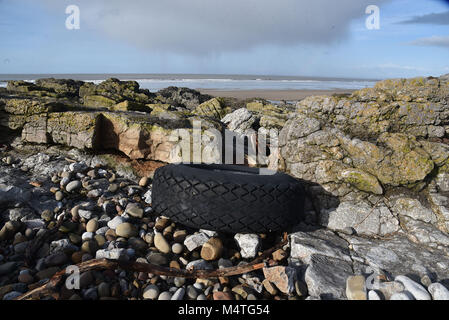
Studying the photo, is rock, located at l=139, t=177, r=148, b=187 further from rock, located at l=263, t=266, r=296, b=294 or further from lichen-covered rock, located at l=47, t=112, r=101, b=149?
rock, located at l=263, t=266, r=296, b=294

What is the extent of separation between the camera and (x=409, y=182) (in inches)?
139

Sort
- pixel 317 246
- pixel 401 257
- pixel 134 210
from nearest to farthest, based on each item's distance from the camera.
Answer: pixel 401 257 → pixel 317 246 → pixel 134 210

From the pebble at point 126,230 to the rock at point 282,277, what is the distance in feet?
4.73

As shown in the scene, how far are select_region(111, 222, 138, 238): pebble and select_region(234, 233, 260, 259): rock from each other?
1093 mm

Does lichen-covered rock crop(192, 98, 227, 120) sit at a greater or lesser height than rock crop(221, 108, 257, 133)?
greater

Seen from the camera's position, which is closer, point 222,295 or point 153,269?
point 222,295

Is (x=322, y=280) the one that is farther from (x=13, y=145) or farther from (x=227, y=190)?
(x=13, y=145)

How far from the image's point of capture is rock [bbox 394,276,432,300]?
7.16ft

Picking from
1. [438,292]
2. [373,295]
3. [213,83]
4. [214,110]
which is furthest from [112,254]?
[213,83]

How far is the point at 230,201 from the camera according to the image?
294 cm

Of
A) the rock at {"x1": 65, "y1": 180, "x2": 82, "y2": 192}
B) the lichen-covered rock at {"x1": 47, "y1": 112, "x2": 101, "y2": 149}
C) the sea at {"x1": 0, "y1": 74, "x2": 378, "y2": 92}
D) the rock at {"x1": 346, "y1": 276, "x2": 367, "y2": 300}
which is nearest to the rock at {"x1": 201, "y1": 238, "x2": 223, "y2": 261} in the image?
the rock at {"x1": 346, "y1": 276, "x2": 367, "y2": 300}

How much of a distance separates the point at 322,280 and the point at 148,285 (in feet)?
4.78

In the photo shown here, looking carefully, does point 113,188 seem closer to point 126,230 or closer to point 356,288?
point 126,230

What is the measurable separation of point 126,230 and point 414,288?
2636mm
